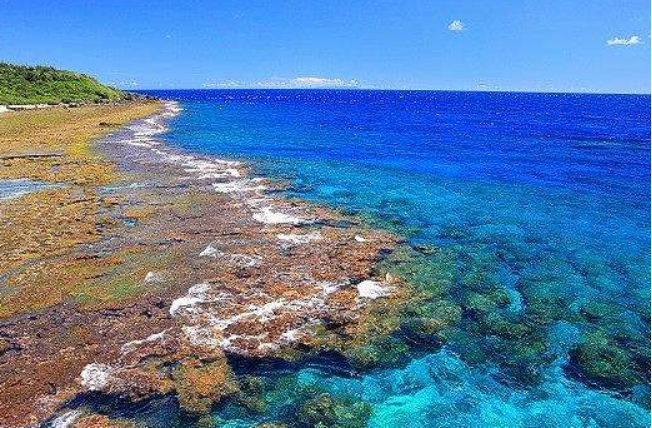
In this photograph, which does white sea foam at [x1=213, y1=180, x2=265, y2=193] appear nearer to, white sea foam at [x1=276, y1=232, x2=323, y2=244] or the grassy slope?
white sea foam at [x1=276, y1=232, x2=323, y2=244]

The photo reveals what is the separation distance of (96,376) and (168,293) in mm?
5166

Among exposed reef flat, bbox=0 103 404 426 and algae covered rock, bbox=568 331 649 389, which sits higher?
exposed reef flat, bbox=0 103 404 426

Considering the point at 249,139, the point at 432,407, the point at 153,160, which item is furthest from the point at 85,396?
the point at 249,139

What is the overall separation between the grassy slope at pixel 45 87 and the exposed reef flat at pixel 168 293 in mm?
92524

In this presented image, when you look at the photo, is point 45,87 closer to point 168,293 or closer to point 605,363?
point 168,293

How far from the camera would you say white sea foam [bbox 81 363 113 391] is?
13469mm

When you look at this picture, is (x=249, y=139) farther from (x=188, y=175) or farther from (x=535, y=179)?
(x=535, y=179)

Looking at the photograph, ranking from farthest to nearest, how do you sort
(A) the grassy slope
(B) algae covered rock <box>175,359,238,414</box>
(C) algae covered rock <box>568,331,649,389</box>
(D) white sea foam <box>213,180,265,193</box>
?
(A) the grassy slope
(D) white sea foam <box>213,180,265,193</box>
(C) algae covered rock <box>568,331,649,389</box>
(B) algae covered rock <box>175,359,238,414</box>

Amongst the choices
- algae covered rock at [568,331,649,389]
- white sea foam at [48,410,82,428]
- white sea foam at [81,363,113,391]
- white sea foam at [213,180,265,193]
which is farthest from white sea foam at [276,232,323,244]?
white sea foam at [48,410,82,428]

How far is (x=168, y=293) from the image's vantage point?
18.8 m

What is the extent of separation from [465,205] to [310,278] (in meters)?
17.0

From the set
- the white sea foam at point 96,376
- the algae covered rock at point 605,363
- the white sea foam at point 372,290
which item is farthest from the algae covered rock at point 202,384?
the algae covered rock at point 605,363

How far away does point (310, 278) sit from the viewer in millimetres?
20266

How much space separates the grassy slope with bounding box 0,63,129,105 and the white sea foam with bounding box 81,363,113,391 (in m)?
106
